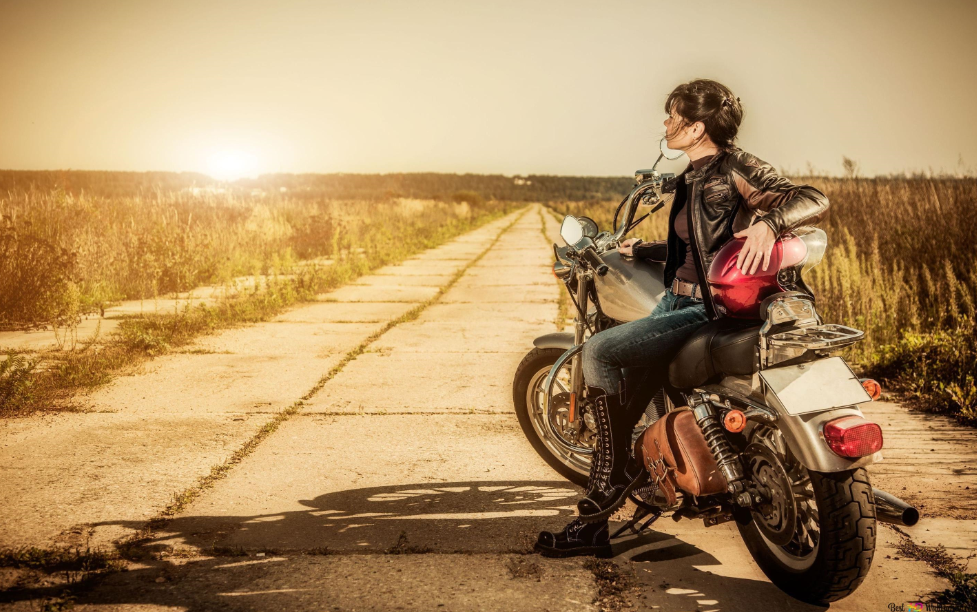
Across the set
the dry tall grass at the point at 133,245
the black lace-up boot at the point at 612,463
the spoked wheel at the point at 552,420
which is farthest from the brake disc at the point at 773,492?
the dry tall grass at the point at 133,245

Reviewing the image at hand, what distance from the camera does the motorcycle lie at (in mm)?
2682

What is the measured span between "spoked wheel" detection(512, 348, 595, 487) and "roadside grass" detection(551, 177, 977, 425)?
285 centimetres

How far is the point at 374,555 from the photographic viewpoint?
3.53 m

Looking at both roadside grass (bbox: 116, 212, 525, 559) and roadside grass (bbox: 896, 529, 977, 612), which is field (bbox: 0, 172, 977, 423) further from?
roadside grass (bbox: 896, 529, 977, 612)

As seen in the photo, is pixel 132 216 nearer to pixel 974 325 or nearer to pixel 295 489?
pixel 295 489

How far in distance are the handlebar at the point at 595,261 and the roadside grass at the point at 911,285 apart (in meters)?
3.16

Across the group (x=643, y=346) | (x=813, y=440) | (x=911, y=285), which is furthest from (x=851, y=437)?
(x=911, y=285)

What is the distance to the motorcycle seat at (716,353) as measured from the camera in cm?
288

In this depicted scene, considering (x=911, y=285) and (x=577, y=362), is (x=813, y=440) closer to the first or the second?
(x=577, y=362)

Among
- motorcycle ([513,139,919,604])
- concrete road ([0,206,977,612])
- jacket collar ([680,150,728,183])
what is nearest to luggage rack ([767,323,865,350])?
motorcycle ([513,139,919,604])

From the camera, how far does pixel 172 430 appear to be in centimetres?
532

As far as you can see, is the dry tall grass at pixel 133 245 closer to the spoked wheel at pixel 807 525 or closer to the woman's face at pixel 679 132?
the woman's face at pixel 679 132

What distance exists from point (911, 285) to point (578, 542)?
6.64 m

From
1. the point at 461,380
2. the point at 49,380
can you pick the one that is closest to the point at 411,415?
the point at 461,380
